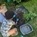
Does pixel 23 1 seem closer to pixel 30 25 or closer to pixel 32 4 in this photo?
pixel 32 4

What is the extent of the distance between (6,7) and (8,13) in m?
0.10

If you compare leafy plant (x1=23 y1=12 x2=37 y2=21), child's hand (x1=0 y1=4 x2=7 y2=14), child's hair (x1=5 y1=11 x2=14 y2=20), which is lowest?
leafy plant (x1=23 y1=12 x2=37 y2=21)

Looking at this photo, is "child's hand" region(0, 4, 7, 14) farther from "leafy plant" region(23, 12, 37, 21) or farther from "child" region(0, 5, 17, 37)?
"leafy plant" region(23, 12, 37, 21)

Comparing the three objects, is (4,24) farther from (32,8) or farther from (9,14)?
(32,8)

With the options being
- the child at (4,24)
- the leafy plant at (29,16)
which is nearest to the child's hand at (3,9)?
the child at (4,24)

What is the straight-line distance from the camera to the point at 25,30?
3.33 ft

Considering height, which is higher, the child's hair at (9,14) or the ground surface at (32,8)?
the child's hair at (9,14)

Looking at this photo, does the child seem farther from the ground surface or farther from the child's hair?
the ground surface

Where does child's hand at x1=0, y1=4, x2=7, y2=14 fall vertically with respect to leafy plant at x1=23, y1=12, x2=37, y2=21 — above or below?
above

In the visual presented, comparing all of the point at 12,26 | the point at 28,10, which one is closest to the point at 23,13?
the point at 28,10

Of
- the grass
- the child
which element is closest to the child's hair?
the child

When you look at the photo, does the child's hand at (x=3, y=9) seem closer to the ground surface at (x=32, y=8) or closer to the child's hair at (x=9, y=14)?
the child's hair at (x=9, y=14)

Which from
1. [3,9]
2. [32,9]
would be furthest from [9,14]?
[32,9]

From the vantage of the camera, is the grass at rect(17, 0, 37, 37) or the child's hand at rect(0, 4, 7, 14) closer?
the grass at rect(17, 0, 37, 37)
